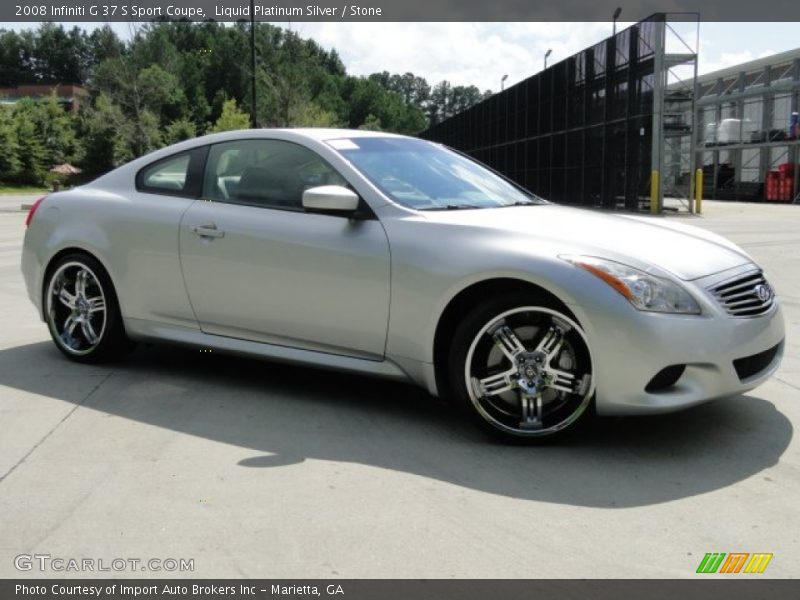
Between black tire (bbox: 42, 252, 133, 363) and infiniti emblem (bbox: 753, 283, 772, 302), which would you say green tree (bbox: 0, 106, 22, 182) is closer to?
black tire (bbox: 42, 252, 133, 363)

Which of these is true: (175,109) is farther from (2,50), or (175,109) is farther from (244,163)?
(244,163)

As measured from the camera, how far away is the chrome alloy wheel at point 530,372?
4.11 metres

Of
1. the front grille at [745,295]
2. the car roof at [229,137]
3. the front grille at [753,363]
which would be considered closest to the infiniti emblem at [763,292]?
the front grille at [745,295]

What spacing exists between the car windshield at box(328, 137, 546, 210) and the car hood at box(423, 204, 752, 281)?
7.3 inches

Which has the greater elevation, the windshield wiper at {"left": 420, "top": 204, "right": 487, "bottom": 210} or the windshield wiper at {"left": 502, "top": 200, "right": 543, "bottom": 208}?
the windshield wiper at {"left": 502, "top": 200, "right": 543, "bottom": 208}

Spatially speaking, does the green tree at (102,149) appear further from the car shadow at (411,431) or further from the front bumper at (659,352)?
the front bumper at (659,352)

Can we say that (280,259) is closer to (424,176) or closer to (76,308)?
(424,176)

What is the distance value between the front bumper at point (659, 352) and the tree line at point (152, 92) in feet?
144

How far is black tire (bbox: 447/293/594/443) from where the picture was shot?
4.12 meters

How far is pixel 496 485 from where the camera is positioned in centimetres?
375

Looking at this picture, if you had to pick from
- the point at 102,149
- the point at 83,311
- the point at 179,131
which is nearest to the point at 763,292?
the point at 83,311

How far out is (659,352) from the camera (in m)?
3.91
